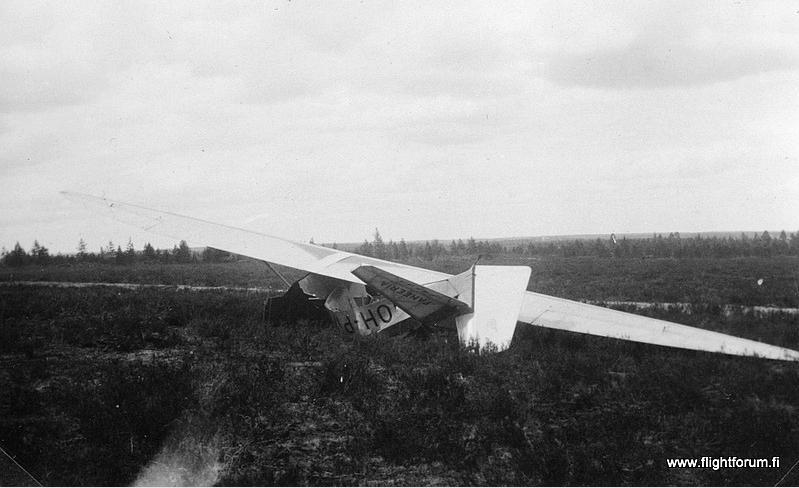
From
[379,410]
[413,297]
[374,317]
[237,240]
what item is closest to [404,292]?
[413,297]

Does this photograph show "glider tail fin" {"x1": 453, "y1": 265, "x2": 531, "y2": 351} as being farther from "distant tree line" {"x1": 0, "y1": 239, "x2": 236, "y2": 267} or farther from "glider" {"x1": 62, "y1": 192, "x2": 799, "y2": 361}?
"distant tree line" {"x1": 0, "y1": 239, "x2": 236, "y2": 267}

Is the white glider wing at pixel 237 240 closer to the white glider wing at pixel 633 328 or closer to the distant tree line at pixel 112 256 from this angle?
the white glider wing at pixel 633 328

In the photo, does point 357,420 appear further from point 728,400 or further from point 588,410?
point 728,400

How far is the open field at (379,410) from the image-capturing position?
4.23 metres

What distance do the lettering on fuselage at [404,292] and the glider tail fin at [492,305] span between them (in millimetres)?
736

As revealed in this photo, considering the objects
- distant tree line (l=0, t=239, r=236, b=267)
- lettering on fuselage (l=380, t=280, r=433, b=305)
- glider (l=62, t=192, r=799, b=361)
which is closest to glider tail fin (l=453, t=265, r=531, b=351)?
glider (l=62, t=192, r=799, b=361)

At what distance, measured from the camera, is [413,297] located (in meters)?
6.94

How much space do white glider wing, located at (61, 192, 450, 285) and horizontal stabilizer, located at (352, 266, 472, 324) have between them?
195 centimetres

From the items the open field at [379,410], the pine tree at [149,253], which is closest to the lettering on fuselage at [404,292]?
the open field at [379,410]

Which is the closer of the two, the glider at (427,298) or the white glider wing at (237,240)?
the glider at (427,298)

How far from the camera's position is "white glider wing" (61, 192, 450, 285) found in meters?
9.35

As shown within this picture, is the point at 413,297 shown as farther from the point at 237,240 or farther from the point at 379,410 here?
the point at 237,240

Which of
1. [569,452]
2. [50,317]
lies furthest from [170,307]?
[569,452]

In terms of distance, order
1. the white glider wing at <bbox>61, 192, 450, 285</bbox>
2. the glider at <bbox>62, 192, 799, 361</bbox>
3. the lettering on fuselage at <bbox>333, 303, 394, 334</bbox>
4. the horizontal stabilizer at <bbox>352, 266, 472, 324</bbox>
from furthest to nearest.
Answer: the white glider wing at <bbox>61, 192, 450, 285</bbox>, the lettering on fuselage at <bbox>333, 303, 394, 334</bbox>, the glider at <bbox>62, 192, 799, 361</bbox>, the horizontal stabilizer at <bbox>352, 266, 472, 324</bbox>
